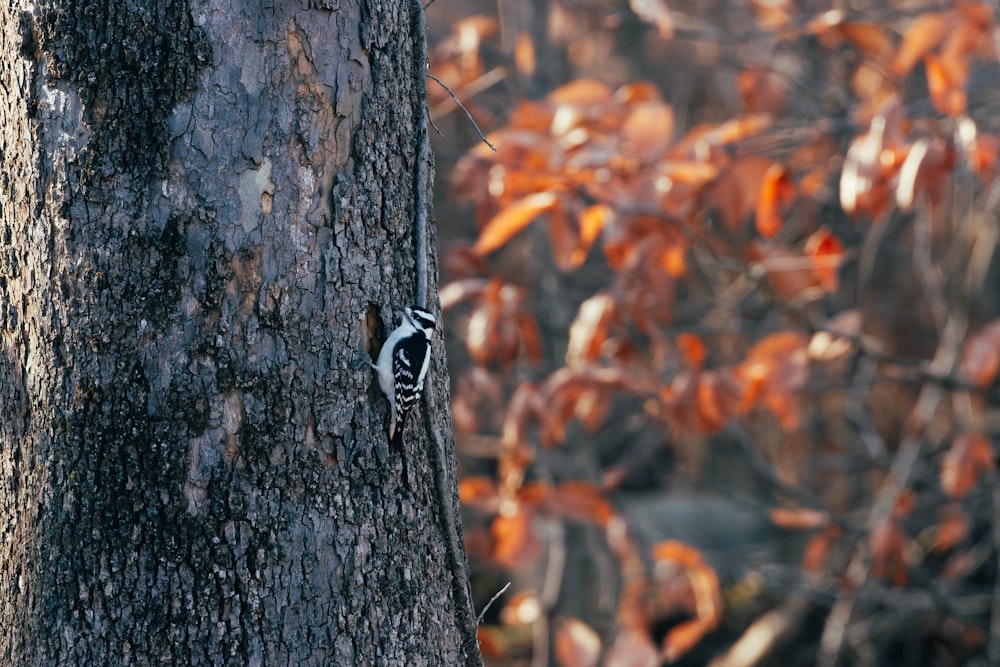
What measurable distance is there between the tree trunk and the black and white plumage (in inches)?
4.3

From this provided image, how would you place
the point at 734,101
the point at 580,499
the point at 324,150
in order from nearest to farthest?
the point at 324,150 → the point at 580,499 → the point at 734,101

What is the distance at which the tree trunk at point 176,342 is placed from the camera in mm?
1826

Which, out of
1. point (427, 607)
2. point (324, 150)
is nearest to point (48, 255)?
point (324, 150)

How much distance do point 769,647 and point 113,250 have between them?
5.70 metres

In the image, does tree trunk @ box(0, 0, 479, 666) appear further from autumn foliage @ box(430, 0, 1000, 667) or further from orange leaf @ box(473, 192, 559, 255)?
autumn foliage @ box(430, 0, 1000, 667)

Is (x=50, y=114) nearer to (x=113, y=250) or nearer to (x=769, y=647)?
(x=113, y=250)

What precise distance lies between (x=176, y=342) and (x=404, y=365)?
48 centimetres

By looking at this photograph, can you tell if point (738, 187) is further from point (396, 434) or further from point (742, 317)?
point (742, 317)

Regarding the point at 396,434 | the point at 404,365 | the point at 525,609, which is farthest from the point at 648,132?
the point at 525,609

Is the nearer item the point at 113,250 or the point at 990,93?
the point at 113,250

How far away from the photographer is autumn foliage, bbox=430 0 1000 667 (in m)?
3.60

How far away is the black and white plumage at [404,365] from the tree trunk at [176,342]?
0.11 m

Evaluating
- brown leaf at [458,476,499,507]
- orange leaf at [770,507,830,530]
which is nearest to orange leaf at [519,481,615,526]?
brown leaf at [458,476,499,507]

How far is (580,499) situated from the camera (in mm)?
A: 4152
